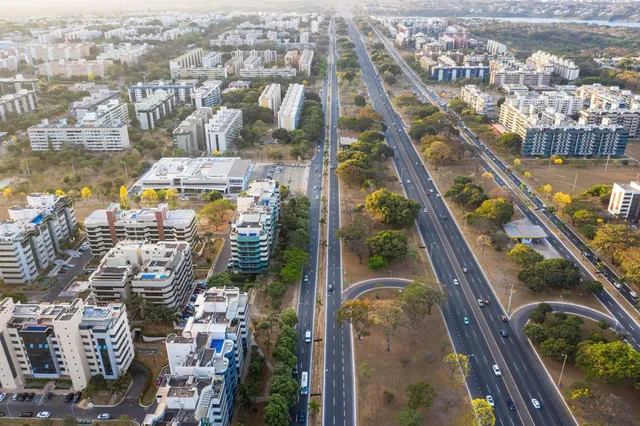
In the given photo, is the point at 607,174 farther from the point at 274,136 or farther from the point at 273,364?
the point at 273,364

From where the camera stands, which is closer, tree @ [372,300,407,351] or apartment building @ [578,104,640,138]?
tree @ [372,300,407,351]

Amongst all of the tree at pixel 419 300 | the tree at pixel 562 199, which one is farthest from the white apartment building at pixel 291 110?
the tree at pixel 419 300

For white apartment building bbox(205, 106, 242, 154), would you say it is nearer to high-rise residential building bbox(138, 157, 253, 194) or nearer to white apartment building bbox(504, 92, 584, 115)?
high-rise residential building bbox(138, 157, 253, 194)

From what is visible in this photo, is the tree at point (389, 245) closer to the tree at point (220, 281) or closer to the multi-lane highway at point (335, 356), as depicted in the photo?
the multi-lane highway at point (335, 356)

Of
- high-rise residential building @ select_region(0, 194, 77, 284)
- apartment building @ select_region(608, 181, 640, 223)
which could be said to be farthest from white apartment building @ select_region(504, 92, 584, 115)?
high-rise residential building @ select_region(0, 194, 77, 284)

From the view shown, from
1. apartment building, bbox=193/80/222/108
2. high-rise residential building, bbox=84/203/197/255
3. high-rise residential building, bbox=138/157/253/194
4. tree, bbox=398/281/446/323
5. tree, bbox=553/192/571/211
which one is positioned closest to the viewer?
tree, bbox=398/281/446/323

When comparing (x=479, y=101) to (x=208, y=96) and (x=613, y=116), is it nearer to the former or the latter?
(x=613, y=116)

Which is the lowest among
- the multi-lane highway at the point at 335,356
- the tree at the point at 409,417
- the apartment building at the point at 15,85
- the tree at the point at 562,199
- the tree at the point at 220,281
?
the multi-lane highway at the point at 335,356
